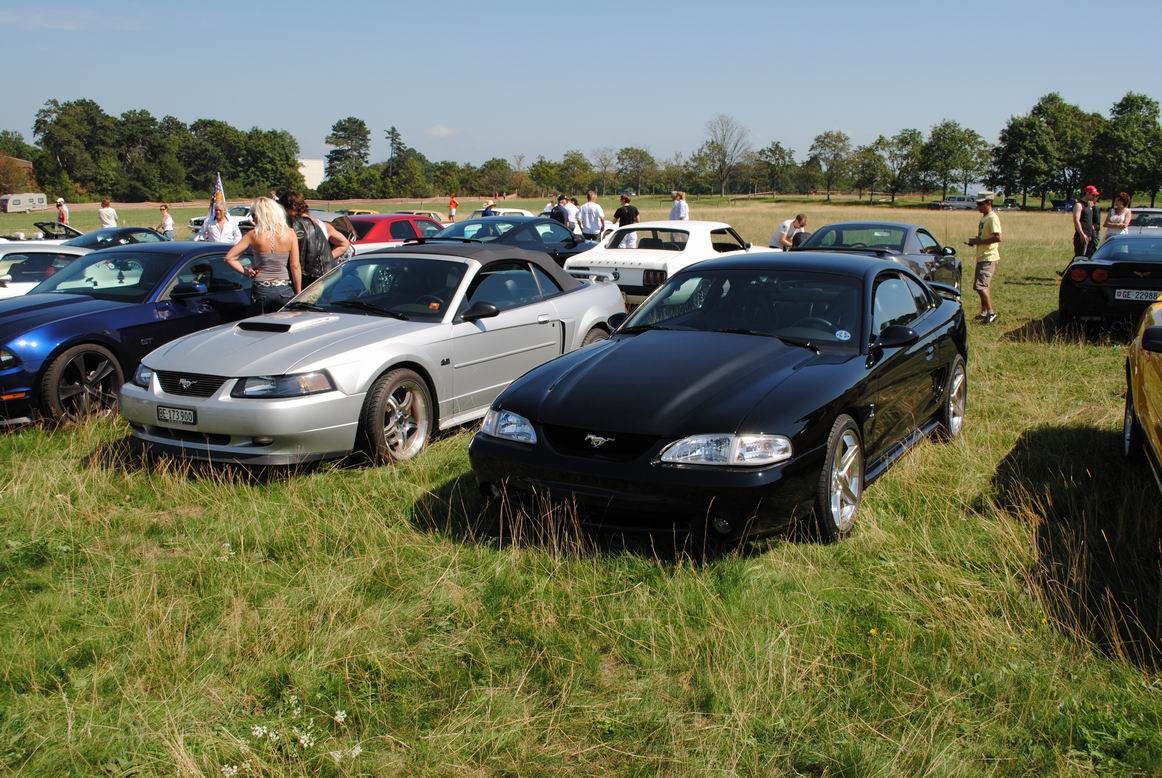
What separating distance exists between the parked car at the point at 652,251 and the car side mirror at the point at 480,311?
5238 millimetres

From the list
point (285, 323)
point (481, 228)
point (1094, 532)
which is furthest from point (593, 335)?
point (481, 228)

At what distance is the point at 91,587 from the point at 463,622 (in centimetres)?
189

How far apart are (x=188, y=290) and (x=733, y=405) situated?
552 cm

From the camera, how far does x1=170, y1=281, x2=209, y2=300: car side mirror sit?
807cm

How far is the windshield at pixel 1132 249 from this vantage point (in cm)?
1069

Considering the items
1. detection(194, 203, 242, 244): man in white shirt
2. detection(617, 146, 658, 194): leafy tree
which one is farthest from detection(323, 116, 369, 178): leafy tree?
detection(194, 203, 242, 244): man in white shirt

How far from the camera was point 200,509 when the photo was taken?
18.5 feet

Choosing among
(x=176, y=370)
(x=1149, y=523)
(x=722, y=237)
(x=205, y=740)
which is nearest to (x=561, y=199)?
(x=722, y=237)

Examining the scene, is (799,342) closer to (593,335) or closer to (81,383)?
(593,335)

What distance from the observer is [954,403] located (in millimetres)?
7016

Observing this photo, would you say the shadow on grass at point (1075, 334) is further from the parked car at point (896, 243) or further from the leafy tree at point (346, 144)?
the leafy tree at point (346, 144)

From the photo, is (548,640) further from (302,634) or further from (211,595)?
(211,595)

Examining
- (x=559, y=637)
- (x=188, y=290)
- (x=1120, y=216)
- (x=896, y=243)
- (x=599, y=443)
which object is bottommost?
(x=559, y=637)

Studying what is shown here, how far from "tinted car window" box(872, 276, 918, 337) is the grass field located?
100cm
